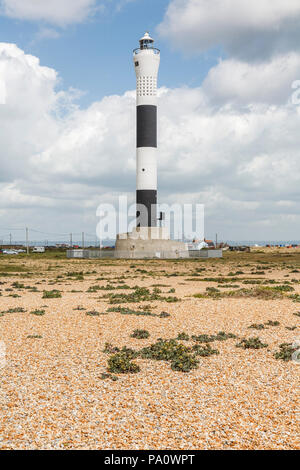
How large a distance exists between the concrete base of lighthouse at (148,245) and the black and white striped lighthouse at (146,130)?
1993 millimetres

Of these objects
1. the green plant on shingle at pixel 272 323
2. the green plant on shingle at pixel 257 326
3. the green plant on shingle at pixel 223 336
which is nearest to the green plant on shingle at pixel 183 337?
the green plant on shingle at pixel 223 336

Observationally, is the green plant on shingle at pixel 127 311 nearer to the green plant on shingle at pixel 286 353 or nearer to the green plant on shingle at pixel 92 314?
the green plant on shingle at pixel 92 314

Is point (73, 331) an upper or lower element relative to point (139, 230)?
lower

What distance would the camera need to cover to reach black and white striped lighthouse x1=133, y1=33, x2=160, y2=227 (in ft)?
218

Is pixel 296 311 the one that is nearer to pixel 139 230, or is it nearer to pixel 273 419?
pixel 273 419

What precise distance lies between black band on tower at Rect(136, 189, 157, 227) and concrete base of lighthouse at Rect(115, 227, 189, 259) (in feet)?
4.03

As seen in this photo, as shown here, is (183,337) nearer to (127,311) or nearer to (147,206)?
(127,311)

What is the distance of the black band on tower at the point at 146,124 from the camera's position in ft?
218

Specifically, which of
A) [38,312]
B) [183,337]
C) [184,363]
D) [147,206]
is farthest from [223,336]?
[147,206]

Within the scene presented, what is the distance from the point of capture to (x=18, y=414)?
26.0 ft

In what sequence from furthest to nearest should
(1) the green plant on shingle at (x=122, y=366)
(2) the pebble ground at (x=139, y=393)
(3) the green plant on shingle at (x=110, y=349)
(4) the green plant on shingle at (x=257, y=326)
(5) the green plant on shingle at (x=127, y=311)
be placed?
(5) the green plant on shingle at (x=127, y=311) → (4) the green plant on shingle at (x=257, y=326) → (3) the green plant on shingle at (x=110, y=349) → (1) the green plant on shingle at (x=122, y=366) → (2) the pebble ground at (x=139, y=393)

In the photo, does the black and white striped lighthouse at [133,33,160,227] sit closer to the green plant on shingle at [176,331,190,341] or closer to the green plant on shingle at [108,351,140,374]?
the green plant on shingle at [176,331,190,341]
